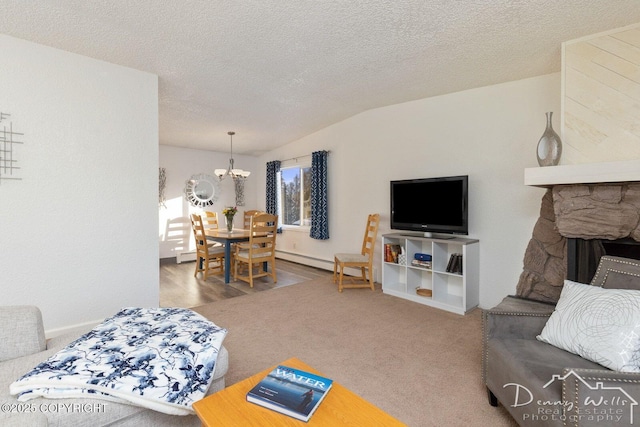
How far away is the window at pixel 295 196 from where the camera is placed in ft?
19.3

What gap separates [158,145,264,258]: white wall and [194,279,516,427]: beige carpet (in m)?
2.98

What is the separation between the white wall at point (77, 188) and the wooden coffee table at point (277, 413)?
6.95ft

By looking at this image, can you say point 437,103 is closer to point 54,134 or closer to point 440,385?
point 440,385

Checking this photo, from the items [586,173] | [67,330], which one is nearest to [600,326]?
[586,173]

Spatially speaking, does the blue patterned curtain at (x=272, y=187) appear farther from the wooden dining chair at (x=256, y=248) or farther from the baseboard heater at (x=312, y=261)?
the wooden dining chair at (x=256, y=248)

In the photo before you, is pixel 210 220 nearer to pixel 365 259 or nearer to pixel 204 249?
pixel 204 249

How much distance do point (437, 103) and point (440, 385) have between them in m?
3.02

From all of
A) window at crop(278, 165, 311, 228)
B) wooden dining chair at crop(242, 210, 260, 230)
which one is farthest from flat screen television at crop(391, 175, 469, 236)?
wooden dining chair at crop(242, 210, 260, 230)

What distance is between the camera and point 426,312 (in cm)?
325

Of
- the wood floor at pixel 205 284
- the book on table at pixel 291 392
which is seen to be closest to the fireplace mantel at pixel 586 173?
the book on table at pixel 291 392

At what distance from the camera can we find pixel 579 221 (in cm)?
215

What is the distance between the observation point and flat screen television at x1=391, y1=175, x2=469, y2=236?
3279 millimetres

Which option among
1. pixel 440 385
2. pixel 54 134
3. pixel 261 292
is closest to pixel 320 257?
pixel 261 292

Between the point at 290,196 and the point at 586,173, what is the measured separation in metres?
4.88
